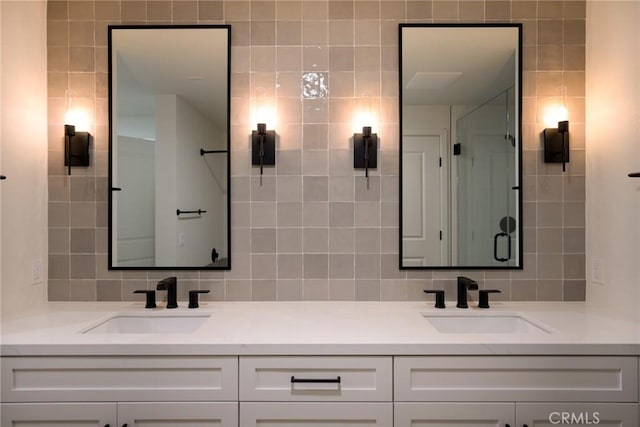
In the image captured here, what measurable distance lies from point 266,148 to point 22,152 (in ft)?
3.66

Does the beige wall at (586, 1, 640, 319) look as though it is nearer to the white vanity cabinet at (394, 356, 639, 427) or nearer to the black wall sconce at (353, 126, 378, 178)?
the white vanity cabinet at (394, 356, 639, 427)

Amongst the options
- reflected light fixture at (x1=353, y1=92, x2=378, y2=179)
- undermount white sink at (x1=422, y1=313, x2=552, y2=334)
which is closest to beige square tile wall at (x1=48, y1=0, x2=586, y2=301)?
reflected light fixture at (x1=353, y1=92, x2=378, y2=179)

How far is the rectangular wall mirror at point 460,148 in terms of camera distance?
196 cm

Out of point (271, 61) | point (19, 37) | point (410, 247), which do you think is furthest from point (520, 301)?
point (19, 37)

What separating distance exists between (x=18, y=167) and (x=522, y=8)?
2.55m

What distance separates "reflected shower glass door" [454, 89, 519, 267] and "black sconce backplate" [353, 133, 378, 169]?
0.42 metres

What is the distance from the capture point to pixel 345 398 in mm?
1410

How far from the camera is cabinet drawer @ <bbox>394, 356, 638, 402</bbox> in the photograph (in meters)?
1.40

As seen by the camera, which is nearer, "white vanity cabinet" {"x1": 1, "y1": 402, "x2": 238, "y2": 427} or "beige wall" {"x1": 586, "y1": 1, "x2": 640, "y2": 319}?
"white vanity cabinet" {"x1": 1, "y1": 402, "x2": 238, "y2": 427}

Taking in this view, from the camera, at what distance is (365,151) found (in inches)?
76.7

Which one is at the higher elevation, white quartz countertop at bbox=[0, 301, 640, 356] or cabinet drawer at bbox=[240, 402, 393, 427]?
white quartz countertop at bbox=[0, 301, 640, 356]

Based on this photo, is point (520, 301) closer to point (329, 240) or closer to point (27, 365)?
point (329, 240)

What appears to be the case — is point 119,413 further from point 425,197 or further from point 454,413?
point 425,197

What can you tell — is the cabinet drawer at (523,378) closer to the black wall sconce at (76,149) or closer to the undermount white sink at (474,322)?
the undermount white sink at (474,322)
